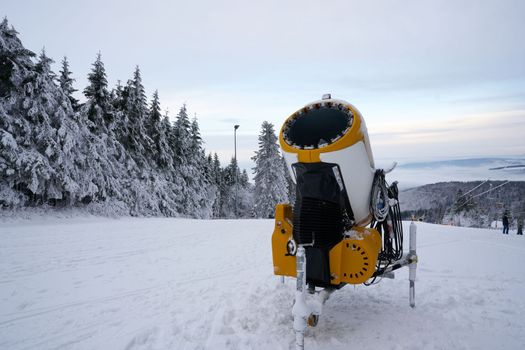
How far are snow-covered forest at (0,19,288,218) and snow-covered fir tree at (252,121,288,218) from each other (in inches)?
4.8

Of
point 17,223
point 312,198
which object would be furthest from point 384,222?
point 17,223

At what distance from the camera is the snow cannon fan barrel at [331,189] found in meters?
3.18

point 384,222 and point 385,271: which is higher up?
point 384,222

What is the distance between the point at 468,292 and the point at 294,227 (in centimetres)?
349

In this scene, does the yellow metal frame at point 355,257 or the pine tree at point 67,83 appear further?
the pine tree at point 67,83

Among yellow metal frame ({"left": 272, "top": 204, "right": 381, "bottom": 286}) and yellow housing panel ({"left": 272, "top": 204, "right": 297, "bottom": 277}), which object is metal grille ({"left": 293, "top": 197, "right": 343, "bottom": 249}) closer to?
yellow metal frame ({"left": 272, "top": 204, "right": 381, "bottom": 286})

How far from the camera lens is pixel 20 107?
15.3 meters

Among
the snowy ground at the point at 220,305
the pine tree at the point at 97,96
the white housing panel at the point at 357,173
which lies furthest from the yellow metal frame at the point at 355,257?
the pine tree at the point at 97,96

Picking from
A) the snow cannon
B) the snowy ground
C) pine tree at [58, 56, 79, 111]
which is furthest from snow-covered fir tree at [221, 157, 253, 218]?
the snow cannon

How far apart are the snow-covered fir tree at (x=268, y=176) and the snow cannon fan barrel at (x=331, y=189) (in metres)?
32.7

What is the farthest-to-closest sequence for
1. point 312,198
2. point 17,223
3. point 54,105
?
point 54,105, point 17,223, point 312,198

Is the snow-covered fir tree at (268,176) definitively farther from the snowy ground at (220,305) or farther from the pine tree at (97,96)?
the snowy ground at (220,305)

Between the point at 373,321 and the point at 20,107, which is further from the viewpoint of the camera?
the point at 20,107

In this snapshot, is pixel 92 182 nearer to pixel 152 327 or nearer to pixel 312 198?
pixel 152 327
